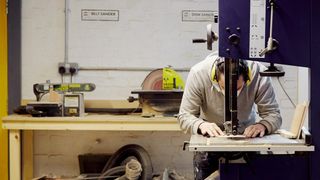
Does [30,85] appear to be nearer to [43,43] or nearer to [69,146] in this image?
[43,43]

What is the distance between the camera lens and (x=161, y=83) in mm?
3301

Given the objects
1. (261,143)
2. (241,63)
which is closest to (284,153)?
(261,143)

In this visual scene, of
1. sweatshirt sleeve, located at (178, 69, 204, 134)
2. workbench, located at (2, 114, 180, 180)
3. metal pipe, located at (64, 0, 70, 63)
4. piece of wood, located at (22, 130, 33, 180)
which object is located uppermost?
metal pipe, located at (64, 0, 70, 63)

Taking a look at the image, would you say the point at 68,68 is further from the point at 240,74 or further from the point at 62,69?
the point at 240,74

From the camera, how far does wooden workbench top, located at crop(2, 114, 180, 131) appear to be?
10.1ft

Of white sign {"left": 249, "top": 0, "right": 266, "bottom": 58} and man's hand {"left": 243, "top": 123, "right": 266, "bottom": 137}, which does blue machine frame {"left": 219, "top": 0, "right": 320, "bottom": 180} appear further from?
man's hand {"left": 243, "top": 123, "right": 266, "bottom": 137}

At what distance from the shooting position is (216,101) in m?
2.34

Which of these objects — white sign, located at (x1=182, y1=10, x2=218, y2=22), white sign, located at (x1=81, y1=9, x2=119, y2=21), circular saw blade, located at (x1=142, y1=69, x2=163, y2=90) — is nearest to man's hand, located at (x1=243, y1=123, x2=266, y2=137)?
circular saw blade, located at (x1=142, y1=69, x2=163, y2=90)

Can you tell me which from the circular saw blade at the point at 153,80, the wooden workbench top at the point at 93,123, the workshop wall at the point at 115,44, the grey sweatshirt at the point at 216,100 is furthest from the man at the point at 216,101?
the workshop wall at the point at 115,44

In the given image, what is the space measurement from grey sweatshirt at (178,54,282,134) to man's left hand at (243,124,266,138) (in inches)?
8.1

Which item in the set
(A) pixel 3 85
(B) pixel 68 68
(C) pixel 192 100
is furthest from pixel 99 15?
(C) pixel 192 100

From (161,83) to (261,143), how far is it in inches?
67.3

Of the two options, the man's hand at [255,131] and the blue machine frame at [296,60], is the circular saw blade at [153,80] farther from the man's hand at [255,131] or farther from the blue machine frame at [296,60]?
the blue machine frame at [296,60]

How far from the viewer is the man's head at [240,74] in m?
1.98
